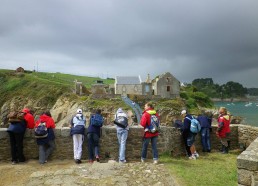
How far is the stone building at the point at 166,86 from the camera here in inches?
2395

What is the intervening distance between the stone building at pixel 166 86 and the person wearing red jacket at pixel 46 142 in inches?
2050

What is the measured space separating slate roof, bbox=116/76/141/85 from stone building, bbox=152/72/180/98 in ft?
14.9

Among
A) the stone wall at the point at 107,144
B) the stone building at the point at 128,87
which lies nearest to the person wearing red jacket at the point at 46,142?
the stone wall at the point at 107,144

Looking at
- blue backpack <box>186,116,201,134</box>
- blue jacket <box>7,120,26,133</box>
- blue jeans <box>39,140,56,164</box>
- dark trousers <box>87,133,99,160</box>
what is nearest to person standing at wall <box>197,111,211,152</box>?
blue backpack <box>186,116,201,134</box>

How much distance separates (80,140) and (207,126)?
521cm

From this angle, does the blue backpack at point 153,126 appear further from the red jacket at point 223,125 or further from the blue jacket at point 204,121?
the red jacket at point 223,125

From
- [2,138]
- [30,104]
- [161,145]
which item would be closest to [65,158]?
[2,138]

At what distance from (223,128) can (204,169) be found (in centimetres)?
320

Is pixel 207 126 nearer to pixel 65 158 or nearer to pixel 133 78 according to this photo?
pixel 65 158

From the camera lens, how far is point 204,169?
8445 millimetres

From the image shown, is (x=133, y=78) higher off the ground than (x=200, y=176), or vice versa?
(x=133, y=78)

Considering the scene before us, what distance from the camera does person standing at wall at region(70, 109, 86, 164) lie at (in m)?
9.16

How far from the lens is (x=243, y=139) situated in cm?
1170

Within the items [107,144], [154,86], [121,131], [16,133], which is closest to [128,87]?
[154,86]
